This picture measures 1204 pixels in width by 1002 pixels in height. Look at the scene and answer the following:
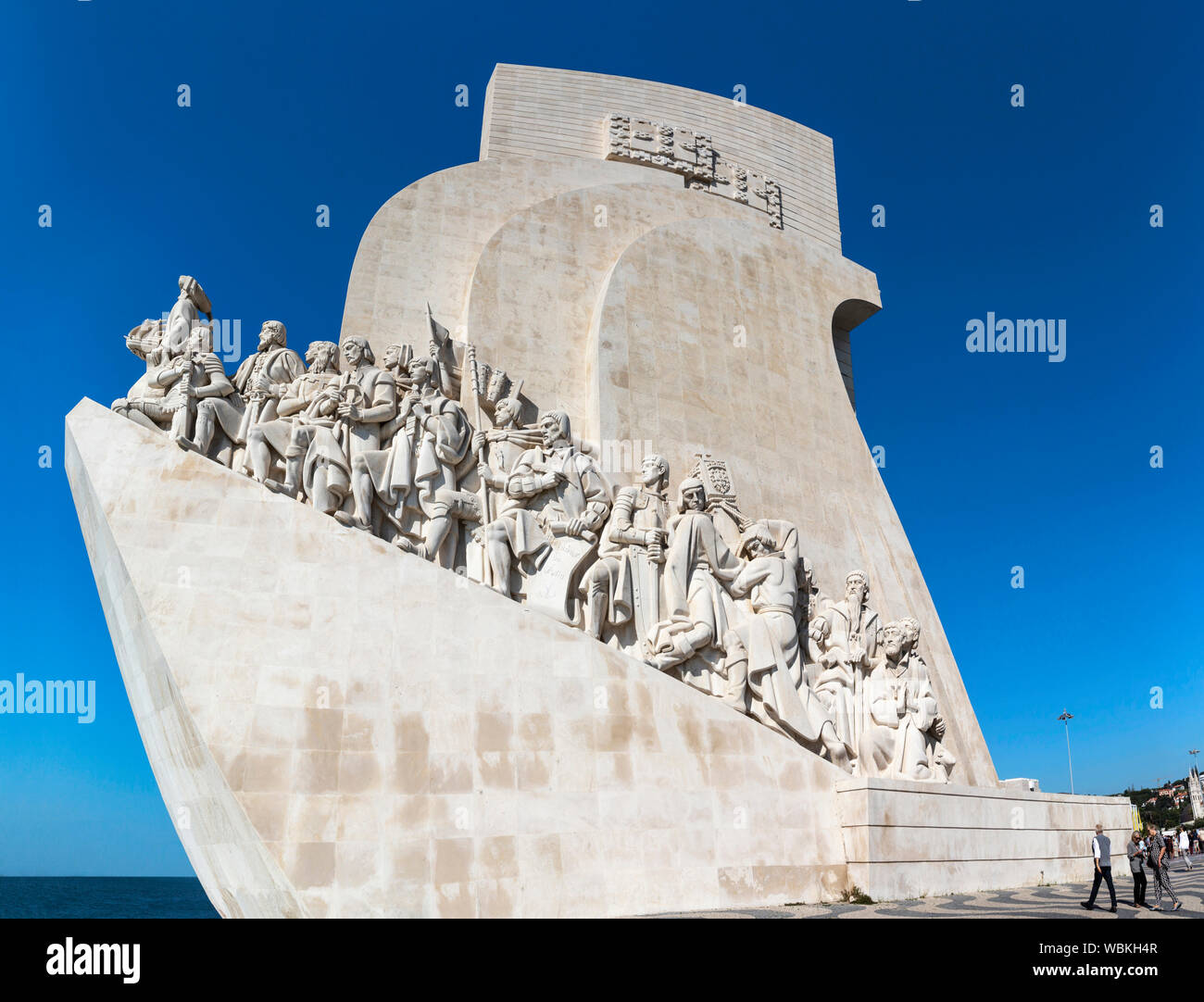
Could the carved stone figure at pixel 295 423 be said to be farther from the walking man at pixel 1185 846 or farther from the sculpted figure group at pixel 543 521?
the walking man at pixel 1185 846

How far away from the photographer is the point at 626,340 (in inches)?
456

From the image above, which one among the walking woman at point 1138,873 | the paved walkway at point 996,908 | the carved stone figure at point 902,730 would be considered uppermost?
the carved stone figure at point 902,730

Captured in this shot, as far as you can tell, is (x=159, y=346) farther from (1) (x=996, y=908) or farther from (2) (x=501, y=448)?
(1) (x=996, y=908)

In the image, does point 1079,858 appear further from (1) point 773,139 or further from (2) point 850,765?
(1) point 773,139

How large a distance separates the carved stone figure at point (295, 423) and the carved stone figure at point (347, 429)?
7 cm

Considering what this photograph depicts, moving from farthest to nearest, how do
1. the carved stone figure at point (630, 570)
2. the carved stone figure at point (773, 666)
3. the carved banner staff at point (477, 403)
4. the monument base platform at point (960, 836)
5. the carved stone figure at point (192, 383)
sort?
the carved banner staff at point (477, 403), the carved stone figure at point (630, 570), the carved stone figure at point (773, 666), the carved stone figure at point (192, 383), the monument base platform at point (960, 836)

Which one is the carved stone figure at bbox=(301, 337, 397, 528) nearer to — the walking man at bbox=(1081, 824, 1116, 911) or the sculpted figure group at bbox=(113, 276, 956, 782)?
the sculpted figure group at bbox=(113, 276, 956, 782)

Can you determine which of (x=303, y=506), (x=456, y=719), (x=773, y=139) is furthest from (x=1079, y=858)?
(x=773, y=139)

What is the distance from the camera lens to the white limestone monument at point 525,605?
717 cm

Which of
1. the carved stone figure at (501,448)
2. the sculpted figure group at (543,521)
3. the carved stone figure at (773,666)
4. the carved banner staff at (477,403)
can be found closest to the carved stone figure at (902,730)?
the sculpted figure group at (543,521)

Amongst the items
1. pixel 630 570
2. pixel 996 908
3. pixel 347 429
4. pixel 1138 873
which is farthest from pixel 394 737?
pixel 1138 873

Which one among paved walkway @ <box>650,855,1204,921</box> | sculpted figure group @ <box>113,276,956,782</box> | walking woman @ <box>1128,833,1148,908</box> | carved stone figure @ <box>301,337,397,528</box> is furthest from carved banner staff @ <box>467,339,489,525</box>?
walking woman @ <box>1128,833,1148,908</box>

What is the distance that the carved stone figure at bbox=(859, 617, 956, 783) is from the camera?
9086 mm
